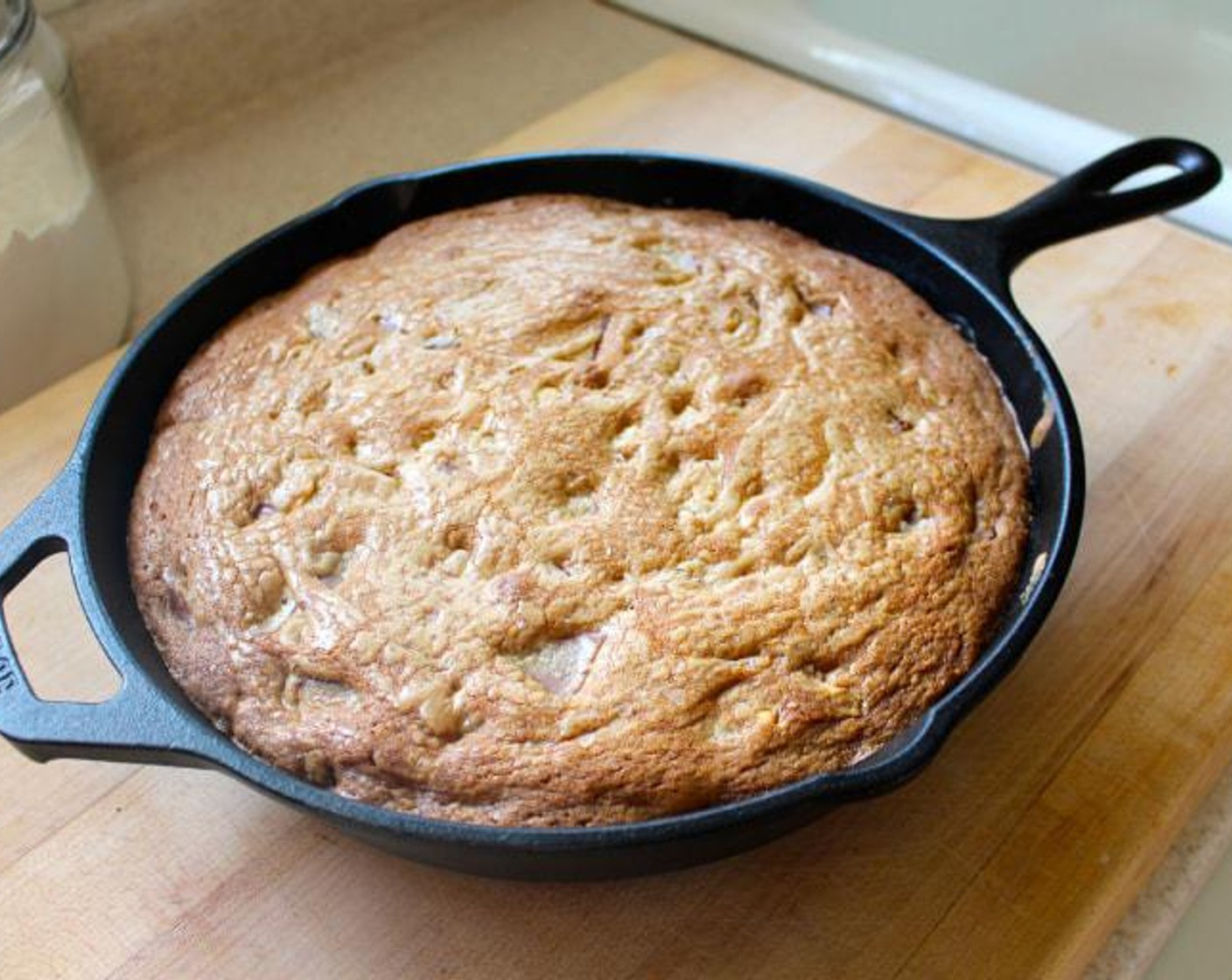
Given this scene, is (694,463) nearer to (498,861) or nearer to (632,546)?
(632,546)

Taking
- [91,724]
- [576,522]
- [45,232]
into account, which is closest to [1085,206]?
[576,522]

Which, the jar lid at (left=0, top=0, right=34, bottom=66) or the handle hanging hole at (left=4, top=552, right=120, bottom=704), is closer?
the handle hanging hole at (left=4, top=552, right=120, bottom=704)

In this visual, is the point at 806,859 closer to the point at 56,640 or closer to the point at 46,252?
the point at 56,640

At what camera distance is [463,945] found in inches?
33.3

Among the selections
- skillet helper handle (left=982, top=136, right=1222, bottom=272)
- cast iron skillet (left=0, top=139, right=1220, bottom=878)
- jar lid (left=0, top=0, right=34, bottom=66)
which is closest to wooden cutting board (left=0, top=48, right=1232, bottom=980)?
cast iron skillet (left=0, top=139, right=1220, bottom=878)

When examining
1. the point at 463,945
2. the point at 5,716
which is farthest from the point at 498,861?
the point at 5,716

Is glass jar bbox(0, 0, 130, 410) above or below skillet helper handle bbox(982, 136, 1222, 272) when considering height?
above

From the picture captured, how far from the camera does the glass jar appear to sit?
121 cm

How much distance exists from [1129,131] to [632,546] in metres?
1.43

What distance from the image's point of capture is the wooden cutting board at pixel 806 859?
2.77 ft

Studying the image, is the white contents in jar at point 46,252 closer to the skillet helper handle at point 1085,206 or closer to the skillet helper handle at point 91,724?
the skillet helper handle at point 91,724

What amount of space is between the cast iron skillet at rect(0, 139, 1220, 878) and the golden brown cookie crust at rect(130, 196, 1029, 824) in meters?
0.03

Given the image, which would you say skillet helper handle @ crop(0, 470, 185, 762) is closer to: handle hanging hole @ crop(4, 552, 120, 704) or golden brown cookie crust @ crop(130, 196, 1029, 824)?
→ golden brown cookie crust @ crop(130, 196, 1029, 824)

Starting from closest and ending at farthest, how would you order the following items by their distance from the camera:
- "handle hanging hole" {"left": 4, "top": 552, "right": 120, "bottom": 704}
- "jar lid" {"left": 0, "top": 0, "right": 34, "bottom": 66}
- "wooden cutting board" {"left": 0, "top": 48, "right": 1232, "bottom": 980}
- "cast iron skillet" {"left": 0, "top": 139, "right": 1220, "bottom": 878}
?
"cast iron skillet" {"left": 0, "top": 139, "right": 1220, "bottom": 878}
"wooden cutting board" {"left": 0, "top": 48, "right": 1232, "bottom": 980}
"handle hanging hole" {"left": 4, "top": 552, "right": 120, "bottom": 704}
"jar lid" {"left": 0, "top": 0, "right": 34, "bottom": 66}
